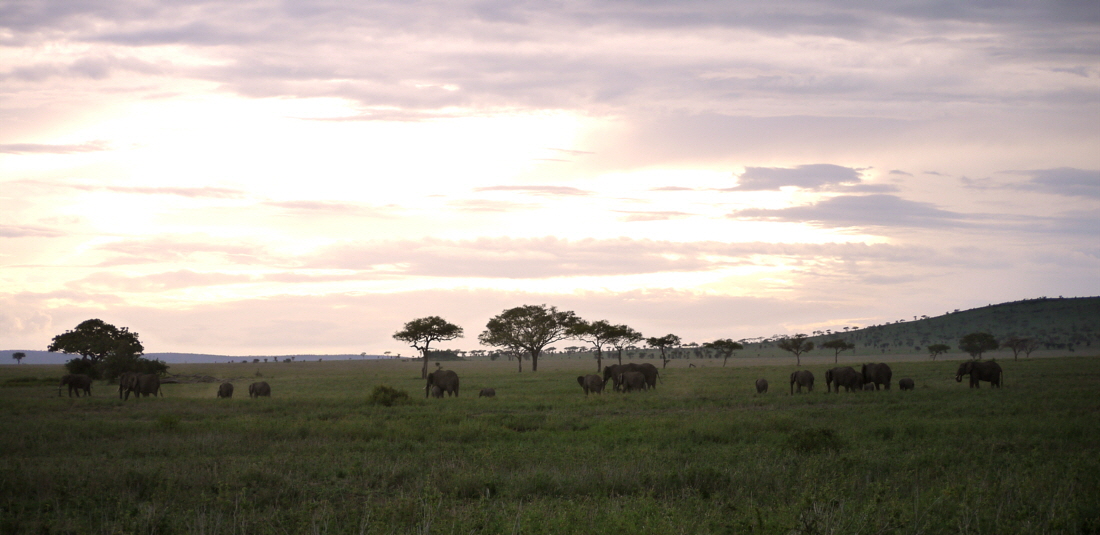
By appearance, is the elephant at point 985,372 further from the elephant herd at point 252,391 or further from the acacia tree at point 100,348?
the acacia tree at point 100,348

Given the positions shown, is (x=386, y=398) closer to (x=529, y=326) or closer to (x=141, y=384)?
(x=141, y=384)

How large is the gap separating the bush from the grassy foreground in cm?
405

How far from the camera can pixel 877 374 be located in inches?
1432

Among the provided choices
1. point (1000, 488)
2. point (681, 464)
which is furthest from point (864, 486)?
point (681, 464)

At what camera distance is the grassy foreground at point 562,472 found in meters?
8.76

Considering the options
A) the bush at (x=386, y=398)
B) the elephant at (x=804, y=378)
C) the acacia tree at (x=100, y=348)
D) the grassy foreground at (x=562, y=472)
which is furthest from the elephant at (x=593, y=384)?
the acacia tree at (x=100, y=348)

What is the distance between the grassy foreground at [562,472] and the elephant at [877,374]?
→ 10605 millimetres

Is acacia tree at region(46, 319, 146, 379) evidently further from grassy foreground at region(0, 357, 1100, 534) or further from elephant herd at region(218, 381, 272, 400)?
grassy foreground at region(0, 357, 1100, 534)

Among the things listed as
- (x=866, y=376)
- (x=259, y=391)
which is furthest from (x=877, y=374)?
(x=259, y=391)

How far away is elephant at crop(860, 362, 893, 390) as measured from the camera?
36062mm

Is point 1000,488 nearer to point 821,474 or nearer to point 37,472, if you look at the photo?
point 821,474

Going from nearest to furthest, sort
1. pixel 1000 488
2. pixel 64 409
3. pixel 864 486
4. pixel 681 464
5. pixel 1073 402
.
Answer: pixel 1000 488 → pixel 864 486 → pixel 681 464 → pixel 1073 402 → pixel 64 409

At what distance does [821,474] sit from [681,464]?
2631mm

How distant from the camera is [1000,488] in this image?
10422 mm
